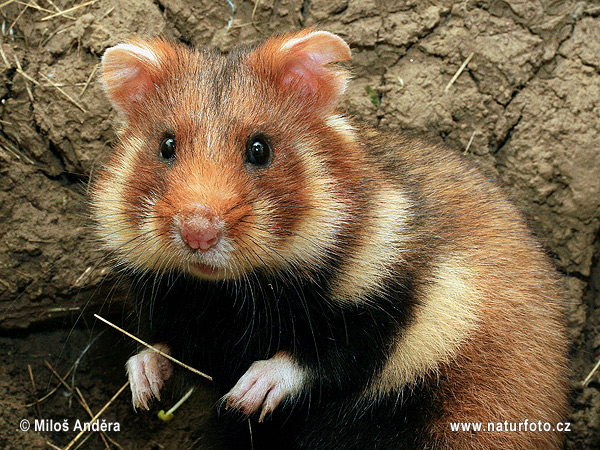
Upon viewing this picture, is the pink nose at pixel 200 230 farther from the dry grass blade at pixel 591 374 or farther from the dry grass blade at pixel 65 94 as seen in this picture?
the dry grass blade at pixel 591 374

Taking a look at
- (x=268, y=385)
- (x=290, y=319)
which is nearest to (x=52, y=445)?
(x=268, y=385)

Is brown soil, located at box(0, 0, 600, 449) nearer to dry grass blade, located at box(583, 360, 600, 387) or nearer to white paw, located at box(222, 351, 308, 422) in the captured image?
dry grass blade, located at box(583, 360, 600, 387)

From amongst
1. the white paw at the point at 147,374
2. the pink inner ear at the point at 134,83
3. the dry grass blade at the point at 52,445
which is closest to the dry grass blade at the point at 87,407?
the dry grass blade at the point at 52,445

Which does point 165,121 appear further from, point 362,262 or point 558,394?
point 558,394

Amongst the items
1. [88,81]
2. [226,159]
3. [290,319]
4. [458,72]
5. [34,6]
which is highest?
[458,72]

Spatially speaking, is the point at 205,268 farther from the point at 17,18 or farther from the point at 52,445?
the point at 17,18

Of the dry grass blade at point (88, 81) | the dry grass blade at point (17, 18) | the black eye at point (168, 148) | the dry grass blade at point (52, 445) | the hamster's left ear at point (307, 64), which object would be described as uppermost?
the hamster's left ear at point (307, 64)
